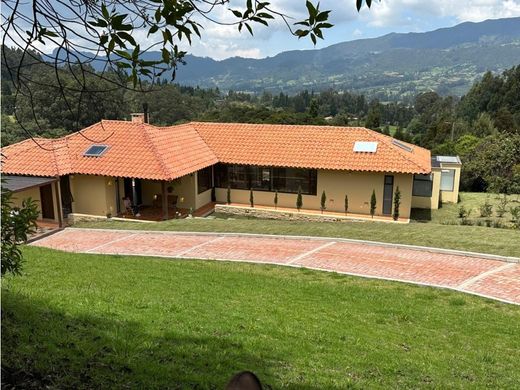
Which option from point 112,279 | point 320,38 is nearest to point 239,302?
point 112,279

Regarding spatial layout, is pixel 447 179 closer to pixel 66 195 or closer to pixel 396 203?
pixel 396 203

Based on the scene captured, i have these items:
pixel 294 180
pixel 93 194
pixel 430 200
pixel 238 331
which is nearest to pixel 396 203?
pixel 430 200

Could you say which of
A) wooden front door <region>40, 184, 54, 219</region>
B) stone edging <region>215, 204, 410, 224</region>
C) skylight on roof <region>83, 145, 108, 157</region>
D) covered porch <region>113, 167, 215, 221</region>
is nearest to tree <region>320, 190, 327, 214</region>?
stone edging <region>215, 204, 410, 224</region>

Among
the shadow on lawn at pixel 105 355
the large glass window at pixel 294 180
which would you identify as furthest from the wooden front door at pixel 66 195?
the shadow on lawn at pixel 105 355

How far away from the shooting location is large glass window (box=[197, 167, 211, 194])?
2490 centimetres

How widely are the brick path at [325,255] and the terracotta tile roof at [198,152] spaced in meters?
4.79

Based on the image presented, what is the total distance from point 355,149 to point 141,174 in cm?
1075

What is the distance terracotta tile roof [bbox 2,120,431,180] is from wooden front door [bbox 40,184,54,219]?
765mm

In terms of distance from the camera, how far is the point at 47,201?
2166cm

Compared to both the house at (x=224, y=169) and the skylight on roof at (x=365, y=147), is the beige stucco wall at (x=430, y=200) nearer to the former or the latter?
the house at (x=224, y=169)

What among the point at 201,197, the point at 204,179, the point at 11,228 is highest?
the point at 11,228

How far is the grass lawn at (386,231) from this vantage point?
15.2m

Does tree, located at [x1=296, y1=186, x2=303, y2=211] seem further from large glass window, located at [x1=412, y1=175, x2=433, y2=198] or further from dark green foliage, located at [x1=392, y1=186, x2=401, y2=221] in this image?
large glass window, located at [x1=412, y1=175, x2=433, y2=198]

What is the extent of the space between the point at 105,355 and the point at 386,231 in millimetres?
13675
